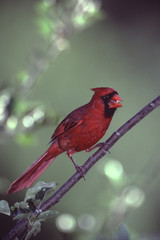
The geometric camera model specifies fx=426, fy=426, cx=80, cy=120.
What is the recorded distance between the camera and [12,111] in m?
1.36

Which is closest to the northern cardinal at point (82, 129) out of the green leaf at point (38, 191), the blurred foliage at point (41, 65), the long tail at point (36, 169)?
the long tail at point (36, 169)

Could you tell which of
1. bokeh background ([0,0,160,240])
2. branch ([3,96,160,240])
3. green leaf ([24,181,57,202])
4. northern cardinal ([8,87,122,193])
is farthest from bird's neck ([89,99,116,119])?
green leaf ([24,181,57,202])

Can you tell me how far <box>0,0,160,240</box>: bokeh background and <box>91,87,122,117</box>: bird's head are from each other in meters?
0.16

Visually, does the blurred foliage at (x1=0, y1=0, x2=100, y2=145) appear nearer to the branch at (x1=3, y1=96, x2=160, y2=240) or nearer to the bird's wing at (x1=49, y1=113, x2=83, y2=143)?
the bird's wing at (x1=49, y1=113, x2=83, y2=143)

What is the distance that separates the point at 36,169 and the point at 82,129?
16cm

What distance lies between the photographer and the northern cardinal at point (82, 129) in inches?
41.8

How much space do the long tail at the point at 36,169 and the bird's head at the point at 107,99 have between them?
18cm

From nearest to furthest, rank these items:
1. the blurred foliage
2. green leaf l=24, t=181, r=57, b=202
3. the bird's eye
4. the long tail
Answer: green leaf l=24, t=181, r=57, b=202, the long tail, the bird's eye, the blurred foliage

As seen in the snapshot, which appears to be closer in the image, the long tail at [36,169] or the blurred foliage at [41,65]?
the long tail at [36,169]

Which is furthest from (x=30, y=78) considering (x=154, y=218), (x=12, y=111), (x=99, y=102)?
(x=154, y=218)

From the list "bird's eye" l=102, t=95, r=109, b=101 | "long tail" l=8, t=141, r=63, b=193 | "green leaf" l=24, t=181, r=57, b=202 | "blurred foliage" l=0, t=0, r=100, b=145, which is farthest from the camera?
"blurred foliage" l=0, t=0, r=100, b=145

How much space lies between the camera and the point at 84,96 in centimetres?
222

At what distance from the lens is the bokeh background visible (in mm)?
1437

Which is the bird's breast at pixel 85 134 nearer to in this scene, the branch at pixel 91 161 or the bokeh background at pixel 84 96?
the bokeh background at pixel 84 96
